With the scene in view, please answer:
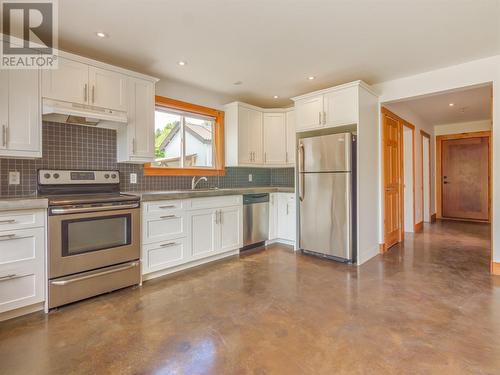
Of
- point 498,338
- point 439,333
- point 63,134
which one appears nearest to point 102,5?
point 63,134

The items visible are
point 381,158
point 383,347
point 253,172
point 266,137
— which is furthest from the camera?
point 253,172

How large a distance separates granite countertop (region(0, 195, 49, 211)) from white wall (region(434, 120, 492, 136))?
823cm

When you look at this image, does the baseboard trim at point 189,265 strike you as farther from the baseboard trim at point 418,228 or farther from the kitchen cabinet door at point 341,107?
the baseboard trim at point 418,228

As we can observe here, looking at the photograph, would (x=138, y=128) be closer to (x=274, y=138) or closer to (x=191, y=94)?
(x=191, y=94)

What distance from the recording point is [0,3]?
2.05m

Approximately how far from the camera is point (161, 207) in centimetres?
298

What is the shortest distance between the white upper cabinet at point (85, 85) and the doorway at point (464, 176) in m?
7.50

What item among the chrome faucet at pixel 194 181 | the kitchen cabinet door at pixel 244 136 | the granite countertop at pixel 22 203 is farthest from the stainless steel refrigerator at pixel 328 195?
the granite countertop at pixel 22 203

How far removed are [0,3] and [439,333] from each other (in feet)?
13.2

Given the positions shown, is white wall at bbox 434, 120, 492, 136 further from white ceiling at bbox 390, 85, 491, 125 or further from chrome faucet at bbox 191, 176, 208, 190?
chrome faucet at bbox 191, 176, 208, 190

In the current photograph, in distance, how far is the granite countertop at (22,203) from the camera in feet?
6.65

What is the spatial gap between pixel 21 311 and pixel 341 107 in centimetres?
391

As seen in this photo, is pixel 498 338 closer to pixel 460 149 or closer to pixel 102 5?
pixel 102 5

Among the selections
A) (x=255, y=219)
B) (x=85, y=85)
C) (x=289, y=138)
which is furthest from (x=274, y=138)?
(x=85, y=85)
